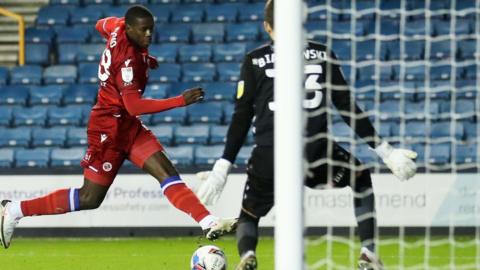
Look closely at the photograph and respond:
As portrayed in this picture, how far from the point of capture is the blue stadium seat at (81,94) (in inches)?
627

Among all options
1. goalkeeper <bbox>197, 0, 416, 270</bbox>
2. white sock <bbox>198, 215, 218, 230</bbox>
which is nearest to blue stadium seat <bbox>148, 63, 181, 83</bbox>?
white sock <bbox>198, 215, 218, 230</bbox>

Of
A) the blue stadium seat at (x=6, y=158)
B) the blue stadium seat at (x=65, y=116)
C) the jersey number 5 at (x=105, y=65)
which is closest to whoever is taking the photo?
the jersey number 5 at (x=105, y=65)

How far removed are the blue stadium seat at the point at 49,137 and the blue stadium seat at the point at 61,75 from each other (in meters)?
1.36

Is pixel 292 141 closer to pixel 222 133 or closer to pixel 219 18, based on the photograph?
pixel 222 133

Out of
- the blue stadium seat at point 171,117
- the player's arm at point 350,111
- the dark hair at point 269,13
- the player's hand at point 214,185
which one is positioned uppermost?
the dark hair at point 269,13

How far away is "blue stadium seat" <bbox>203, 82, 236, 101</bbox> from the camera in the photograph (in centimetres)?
1557

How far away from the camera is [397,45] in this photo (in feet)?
51.4

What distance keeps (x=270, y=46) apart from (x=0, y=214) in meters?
2.78

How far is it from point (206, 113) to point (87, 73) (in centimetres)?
214

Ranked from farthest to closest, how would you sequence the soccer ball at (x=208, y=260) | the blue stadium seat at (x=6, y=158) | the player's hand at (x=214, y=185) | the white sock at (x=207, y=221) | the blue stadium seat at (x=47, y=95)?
the blue stadium seat at (x=47, y=95), the blue stadium seat at (x=6, y=158), the white sock at (x=207, y=221), the soccer ball at (x=208, y=260), the player's hand at (x=214, y=185)

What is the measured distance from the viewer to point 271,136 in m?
6.60

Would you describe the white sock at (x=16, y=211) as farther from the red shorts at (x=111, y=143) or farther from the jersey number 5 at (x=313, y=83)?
the jersey number 5 at (x=313, y=83)

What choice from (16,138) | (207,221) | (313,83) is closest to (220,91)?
(16,138)

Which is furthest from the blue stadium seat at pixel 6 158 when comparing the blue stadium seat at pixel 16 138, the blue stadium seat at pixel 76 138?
the blue stadium seat at pixel 76 138
